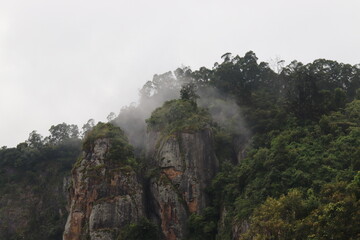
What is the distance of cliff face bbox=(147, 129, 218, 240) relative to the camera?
126ft

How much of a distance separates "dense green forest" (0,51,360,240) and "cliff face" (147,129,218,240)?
Answer: 1.27m

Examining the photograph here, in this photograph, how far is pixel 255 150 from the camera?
132 feet

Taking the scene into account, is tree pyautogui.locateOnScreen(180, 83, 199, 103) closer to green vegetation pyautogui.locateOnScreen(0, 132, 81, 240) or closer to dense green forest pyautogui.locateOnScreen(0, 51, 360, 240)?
dense green forest pyautogui.locateOnScreen(0, 51, 360, 240)

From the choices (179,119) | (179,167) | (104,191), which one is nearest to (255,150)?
(179,167)

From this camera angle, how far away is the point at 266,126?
151ft

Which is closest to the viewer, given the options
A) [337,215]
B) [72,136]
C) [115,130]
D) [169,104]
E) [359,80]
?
[337,215]

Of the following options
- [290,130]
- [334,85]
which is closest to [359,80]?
[334,85]

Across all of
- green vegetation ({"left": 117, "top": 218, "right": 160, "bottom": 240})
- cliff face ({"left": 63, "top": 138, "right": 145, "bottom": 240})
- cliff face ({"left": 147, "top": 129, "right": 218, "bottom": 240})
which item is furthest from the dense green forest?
cliff face ({"left": 63, "top": 138, "right": 145, "bottom": 240})

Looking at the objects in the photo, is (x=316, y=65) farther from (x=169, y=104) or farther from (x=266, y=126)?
(x=169, y=104)

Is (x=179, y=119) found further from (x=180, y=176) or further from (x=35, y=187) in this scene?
(x=35, y=187)

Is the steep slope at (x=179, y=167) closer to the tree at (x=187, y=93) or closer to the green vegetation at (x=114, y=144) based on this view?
the green vegetation at (x=114, y=144)

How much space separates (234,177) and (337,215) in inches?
671

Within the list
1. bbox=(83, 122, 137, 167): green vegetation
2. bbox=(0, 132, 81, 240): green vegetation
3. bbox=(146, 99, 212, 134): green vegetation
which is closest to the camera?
bbox=(83, 122, 137, 167): green vegetation

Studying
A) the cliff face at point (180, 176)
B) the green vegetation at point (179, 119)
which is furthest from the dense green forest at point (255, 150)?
the cliff face at point (180, 176)
